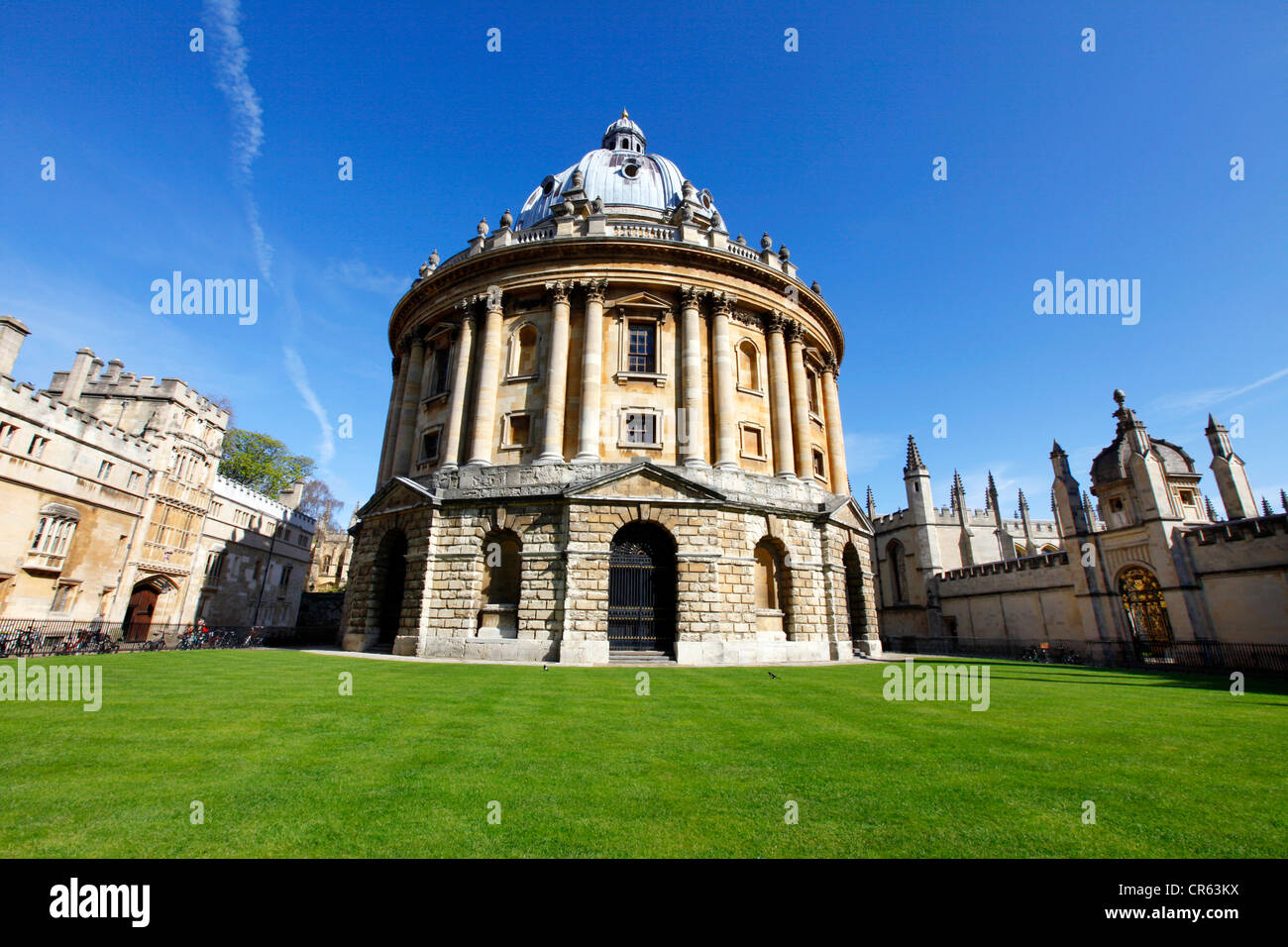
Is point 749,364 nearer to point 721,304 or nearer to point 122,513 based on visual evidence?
point 721,304

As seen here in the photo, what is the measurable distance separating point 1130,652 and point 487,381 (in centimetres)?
3235

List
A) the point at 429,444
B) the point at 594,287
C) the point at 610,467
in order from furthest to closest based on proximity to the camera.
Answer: the point at 429,444
the point at 594,287
the point at 610,467

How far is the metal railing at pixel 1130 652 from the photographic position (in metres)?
21.1

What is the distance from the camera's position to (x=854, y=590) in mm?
28109

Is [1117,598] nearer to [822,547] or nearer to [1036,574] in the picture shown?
[1036,574]

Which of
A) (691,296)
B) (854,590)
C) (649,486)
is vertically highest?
(691,296)

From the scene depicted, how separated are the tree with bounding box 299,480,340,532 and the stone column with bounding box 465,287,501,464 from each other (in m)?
45.7

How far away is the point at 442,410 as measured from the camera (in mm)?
27219

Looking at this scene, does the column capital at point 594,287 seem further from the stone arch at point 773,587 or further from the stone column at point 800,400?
the stone arch at point 773,587

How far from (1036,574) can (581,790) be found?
34752 millimetres

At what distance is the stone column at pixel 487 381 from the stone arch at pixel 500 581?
3654mm

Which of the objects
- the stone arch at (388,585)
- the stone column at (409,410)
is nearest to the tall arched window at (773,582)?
the stone arch at (388,585)

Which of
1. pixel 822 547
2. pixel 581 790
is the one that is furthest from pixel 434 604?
pixel 581 790

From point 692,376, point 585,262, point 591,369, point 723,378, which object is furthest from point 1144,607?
point 585,262
